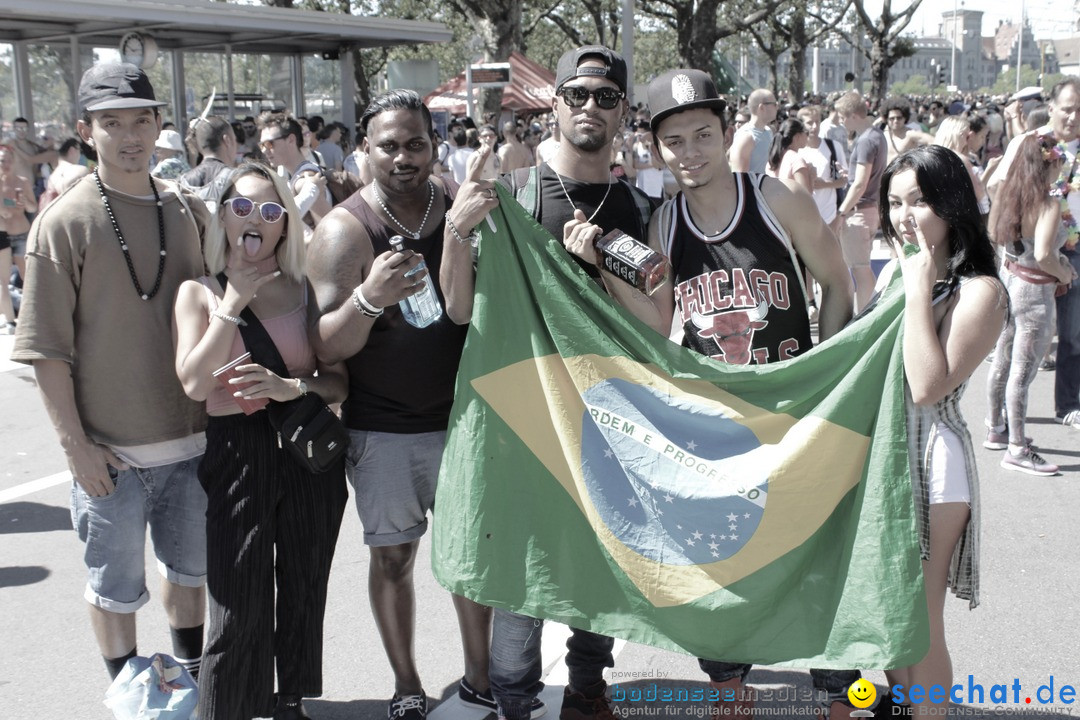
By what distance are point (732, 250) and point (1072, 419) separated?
476 centimetres

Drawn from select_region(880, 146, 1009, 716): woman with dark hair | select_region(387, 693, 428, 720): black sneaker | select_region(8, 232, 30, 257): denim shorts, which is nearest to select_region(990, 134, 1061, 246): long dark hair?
select_region(880, 146, 1009, 716): woman with dark hair

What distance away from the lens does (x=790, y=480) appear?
288cm

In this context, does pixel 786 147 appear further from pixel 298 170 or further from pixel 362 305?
pixel 362 305

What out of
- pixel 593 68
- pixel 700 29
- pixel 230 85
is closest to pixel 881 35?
pixel 700 29

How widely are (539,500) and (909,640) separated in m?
1.14

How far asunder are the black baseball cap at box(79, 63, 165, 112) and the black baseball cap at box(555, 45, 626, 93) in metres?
1.31

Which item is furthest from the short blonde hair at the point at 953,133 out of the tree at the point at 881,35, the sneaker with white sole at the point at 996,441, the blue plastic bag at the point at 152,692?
the tree at the point at 881,35

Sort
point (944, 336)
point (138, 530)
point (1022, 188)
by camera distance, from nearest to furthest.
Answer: point (944, 336) → point (138, 530) → point (1022, 188)

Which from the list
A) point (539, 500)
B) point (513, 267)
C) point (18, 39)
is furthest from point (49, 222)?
point (18, 39)

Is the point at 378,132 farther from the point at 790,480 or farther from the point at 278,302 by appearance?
the point at 790,480

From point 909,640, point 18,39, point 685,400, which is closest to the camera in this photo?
point 909,640

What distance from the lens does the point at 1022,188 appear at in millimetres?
5840

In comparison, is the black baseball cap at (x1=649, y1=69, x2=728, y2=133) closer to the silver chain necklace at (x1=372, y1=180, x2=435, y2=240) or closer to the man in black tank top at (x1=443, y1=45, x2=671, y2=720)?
the man in black tank top at (x1=443, y1=45, x2=671, y2=720)

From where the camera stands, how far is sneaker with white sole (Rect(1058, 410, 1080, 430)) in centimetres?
671
